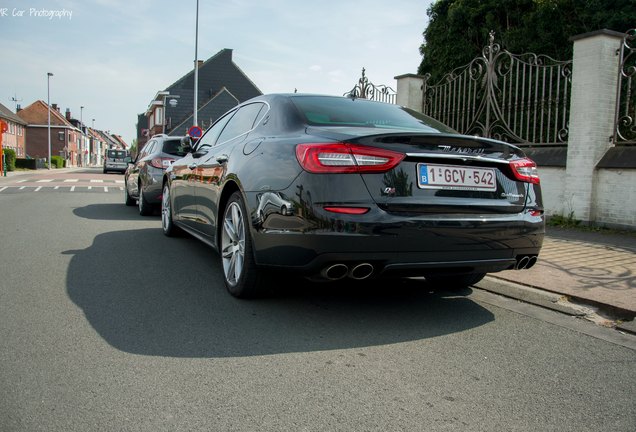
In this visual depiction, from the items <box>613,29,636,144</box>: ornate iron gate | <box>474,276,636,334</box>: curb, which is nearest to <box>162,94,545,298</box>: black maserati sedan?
<box>474,276,636,334</box>: curb

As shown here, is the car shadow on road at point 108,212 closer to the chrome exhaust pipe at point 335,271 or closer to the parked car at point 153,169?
the parked car at point 153,169

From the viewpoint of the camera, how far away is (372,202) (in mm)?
3523

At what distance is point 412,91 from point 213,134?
776 cm

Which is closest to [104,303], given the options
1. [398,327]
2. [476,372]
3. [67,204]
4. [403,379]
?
[398,327]

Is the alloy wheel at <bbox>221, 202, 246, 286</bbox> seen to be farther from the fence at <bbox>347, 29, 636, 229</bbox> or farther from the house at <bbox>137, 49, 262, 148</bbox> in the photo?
the house at <bbox>137, 49, 262, 148</bbox>

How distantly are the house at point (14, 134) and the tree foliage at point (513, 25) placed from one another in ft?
199

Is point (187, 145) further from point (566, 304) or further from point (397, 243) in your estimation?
point (566, 304)

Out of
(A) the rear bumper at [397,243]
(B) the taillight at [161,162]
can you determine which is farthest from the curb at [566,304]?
(B) the taillight at [161,162]

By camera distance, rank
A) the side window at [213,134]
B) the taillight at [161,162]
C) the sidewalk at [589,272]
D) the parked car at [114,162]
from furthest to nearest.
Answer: the parked car at [114,162], the taillight at [161,162], the side window at [213,134], the sidewalk at [589,272]

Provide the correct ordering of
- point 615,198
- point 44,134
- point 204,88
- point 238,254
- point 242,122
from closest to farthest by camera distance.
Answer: point 238,254 < point 242,122 < point 615,198 < point 204,88 < point 44,134

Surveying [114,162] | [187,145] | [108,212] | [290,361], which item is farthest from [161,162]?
[114,162]

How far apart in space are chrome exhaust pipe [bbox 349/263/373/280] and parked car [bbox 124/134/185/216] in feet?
22.9

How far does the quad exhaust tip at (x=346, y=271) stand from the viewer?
3.55 metres

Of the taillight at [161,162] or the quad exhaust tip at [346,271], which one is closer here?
the quad exhaust tip at [346,271]
